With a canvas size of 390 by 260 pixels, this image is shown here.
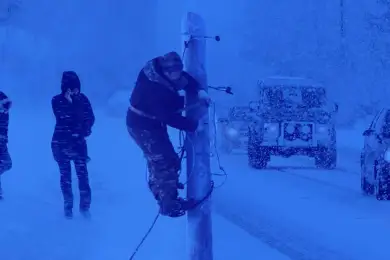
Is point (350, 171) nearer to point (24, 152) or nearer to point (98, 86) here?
Result: point (24, 152)

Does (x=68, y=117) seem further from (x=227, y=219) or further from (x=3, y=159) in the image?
(x=227, y=219)

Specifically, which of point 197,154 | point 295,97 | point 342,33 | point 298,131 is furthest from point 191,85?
point 342,33

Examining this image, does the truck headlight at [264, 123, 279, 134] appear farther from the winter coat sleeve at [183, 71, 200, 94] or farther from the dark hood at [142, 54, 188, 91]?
the dark hood at [142, 54, 188, 91]

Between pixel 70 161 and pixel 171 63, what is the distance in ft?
14.8

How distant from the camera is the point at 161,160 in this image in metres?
4.51

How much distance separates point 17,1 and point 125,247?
26924 mm

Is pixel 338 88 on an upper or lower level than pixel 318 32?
lower

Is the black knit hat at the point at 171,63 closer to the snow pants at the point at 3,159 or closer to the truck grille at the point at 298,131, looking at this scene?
the snow pants at the point at 3,159

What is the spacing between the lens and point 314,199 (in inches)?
427

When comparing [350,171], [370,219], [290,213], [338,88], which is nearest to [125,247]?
[290,213]

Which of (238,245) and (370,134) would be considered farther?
(370,134)

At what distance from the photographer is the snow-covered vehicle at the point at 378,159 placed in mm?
10617

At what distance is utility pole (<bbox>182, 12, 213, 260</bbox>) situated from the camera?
14.6 feet

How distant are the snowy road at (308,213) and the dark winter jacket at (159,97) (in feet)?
9.40
